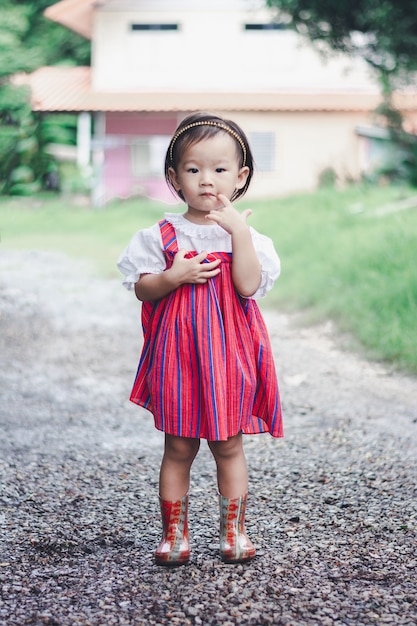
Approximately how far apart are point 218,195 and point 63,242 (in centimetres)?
1120

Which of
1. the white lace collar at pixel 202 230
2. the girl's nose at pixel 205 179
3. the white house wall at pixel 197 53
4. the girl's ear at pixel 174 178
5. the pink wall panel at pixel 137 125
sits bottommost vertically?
the pink wall panel at pixel 137 125

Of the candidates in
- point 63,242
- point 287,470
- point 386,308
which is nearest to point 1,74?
point 287,470

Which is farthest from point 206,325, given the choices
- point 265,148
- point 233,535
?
point 265,148

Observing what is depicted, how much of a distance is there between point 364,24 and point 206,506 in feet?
31.6

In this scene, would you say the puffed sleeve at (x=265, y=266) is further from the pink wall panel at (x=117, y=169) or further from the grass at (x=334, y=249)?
the pink wall panel at (x=117, y=169)

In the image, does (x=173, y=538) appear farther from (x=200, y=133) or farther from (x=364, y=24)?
(x=364, y=24)

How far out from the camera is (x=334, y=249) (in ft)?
30.2

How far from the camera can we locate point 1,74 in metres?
5.02

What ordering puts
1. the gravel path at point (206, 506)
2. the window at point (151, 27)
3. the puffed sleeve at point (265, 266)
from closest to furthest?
the gravel path at point (206, 506) < the puffed sleeve at point (265, 266) < the window at point (151, 27)

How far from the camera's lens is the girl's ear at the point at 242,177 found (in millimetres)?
2652

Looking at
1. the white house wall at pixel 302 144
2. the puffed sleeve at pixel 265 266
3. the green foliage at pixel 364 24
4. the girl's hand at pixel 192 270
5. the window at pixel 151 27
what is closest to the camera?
the girl's hand at pixel 192 270

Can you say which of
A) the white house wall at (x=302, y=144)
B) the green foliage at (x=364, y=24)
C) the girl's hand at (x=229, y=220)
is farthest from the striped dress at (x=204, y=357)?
the white house wall at (x=302, y=144)

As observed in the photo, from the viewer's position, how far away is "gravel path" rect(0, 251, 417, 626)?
2.36m

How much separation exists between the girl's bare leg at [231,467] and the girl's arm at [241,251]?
0.47 meters
